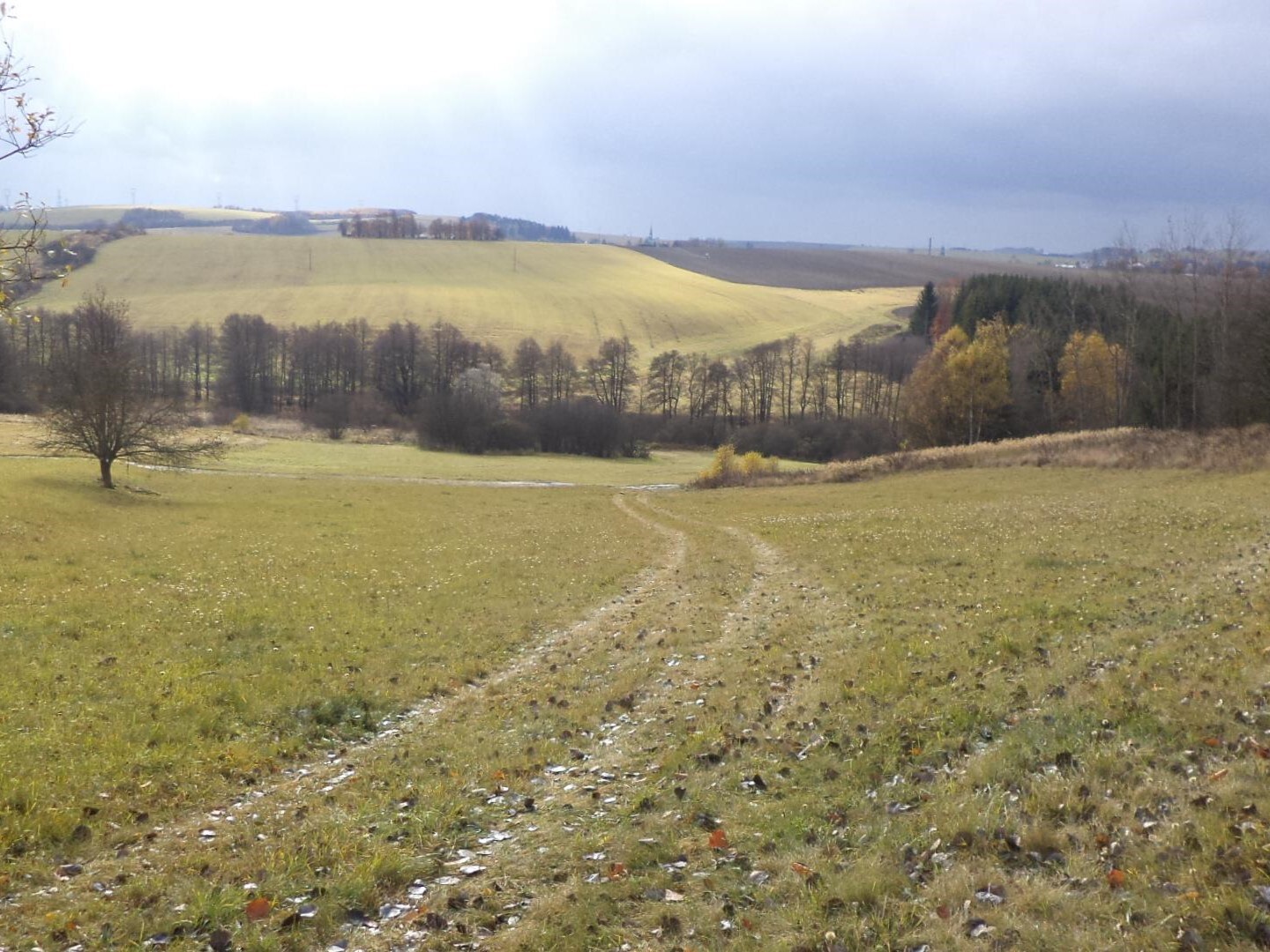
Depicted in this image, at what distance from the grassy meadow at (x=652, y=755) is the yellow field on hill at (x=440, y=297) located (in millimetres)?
128596

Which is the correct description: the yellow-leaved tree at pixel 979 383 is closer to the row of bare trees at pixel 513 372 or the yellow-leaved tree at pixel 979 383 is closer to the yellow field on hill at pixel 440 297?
the row of bare trees at pixel 513 372

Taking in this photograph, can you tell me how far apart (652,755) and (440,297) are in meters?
161

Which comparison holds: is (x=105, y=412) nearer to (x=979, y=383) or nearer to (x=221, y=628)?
(x=221, y=628)

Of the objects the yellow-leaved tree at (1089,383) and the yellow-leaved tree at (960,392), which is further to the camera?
the yellow-leaved tree at (1089,383)

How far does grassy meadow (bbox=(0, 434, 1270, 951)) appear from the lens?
7.11m

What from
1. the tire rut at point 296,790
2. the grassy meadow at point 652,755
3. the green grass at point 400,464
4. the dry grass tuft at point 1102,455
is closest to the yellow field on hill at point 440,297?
the green grass at point 400,464

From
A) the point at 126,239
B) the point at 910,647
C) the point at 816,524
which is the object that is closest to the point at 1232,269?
the point at 816,524

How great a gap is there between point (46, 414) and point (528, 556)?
103ft

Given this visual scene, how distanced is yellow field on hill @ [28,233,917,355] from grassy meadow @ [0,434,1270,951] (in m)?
129

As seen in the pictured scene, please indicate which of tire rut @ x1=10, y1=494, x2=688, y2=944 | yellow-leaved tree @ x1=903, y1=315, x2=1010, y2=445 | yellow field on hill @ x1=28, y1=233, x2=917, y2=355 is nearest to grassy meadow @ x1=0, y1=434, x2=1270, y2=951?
tire rut @ x1=10, y1=494, x2=688, y2=944

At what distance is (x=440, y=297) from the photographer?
163750 mm

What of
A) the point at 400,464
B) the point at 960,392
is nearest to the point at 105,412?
the point at 400,464

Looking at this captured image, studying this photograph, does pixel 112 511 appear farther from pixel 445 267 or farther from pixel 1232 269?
pixel 445 267

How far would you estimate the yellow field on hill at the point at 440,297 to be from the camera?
152 metres
